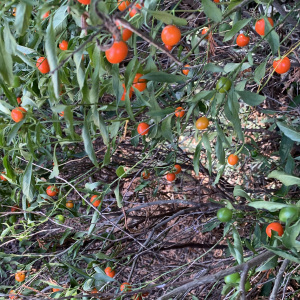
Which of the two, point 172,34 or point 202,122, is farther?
point 202,122

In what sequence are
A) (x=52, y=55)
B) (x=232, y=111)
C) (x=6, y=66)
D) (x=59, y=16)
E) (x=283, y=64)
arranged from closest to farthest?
(x=52, y=55), (x=6, y=66), (x=59, y=16), (x=232, y=111), (x=283, y=64)

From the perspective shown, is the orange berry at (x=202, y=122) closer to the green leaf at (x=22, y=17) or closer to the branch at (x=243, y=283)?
the branch at (x=243, y=283)

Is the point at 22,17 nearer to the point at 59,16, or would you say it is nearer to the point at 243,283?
the point at 59,16

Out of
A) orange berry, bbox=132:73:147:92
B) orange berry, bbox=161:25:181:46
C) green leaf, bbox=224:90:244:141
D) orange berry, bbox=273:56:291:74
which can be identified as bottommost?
green leaf, bbox=224:90:244:141

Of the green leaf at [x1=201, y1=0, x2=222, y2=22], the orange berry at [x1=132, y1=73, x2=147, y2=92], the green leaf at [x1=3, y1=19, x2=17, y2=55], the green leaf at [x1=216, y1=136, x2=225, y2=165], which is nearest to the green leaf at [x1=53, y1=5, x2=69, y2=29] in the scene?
the green leaf at [x1=3, y1=19, x2=17, y2=55]

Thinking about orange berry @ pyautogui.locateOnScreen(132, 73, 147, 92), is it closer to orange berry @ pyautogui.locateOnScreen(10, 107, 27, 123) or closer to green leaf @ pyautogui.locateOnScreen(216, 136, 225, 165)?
green leaf @ pyautogui.locateOnScreen(216, 136, 225, 165)

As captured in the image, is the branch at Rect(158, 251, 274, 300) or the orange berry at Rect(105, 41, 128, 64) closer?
the orange berry at Rect(105, 41, 128, 64)

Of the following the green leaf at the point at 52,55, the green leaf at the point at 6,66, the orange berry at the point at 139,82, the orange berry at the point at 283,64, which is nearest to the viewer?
the green leaf at the point at 52,55

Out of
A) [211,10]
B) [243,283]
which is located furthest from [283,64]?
[243,283]

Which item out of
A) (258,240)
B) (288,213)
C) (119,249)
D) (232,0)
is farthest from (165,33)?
(119,249)

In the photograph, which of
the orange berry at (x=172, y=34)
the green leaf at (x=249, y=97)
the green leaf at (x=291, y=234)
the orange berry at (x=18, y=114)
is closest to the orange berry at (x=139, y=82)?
the orange berry at (x=172, y=34)

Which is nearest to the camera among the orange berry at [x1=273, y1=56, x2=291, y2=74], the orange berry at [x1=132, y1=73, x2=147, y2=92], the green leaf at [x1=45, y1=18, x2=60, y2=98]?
the green leaf at [x1=45, y1=18, x2=60, y2=98]

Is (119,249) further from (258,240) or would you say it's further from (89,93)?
(89,93)

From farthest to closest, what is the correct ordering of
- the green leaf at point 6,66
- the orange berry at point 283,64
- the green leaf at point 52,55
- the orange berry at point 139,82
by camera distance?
the orange berry at point 283,64
the orange berry at point 139,82
the green leaf at point 6,66
the green leaf at point 52,55
